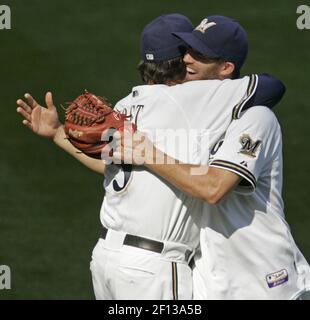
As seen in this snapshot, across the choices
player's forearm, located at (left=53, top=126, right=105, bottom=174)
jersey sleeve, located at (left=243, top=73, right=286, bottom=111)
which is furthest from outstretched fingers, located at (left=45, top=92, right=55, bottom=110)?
jersey sleeve, located at (left=243, top=73, right=286, bottom=111)

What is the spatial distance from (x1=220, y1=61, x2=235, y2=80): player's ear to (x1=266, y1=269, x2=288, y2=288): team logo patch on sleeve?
1122 mm

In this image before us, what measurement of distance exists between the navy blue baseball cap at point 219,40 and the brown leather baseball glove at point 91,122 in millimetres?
579

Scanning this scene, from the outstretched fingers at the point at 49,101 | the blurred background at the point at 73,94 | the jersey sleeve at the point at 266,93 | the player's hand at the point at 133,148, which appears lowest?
the blurred background at the point at 73,94

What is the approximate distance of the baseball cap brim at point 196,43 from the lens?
5426mm

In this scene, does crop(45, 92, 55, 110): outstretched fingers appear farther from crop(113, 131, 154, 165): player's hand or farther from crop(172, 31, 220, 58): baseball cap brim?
crop(172, 31, 220, 58): baseball cap brim

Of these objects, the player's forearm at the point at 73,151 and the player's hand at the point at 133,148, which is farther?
the player's forearm at the point at 73,151

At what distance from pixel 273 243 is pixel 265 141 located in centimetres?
55

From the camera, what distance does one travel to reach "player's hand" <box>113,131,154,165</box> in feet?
16.9

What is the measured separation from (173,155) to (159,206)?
277 millimetres

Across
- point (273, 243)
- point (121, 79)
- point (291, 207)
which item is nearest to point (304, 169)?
point (291, 207)

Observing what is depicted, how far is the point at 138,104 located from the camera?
5.43 metres

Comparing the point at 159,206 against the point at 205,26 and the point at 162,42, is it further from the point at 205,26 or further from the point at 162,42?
the point at 205,26

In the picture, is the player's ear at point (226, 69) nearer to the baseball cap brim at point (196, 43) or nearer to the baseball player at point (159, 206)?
the baseball cap brim at point (196, 43)

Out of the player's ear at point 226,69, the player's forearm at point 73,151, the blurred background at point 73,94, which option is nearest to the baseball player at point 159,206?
the player's ear at point 226,69
